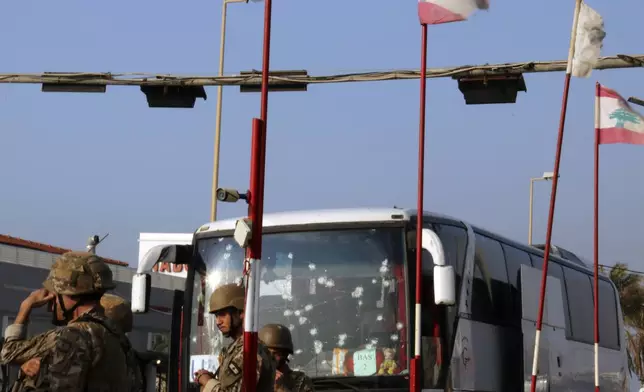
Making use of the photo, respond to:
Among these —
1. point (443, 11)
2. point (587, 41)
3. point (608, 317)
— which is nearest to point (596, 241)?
point (608, 317)

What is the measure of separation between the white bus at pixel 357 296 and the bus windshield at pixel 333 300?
11 mm

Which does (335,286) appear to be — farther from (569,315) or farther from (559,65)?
(569,315)

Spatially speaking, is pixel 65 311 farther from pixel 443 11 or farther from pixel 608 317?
pixel 608 317

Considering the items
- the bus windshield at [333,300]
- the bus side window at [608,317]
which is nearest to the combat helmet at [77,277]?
the bus windshield at [333,300]

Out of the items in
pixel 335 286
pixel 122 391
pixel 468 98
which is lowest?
pixel 122 391

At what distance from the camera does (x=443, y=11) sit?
1555cm

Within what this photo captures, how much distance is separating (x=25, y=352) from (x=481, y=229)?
→ 10.1 m

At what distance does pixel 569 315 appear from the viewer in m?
19.2

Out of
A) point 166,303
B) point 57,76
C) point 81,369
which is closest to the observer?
point 81,369

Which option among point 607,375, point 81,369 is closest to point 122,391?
point 81,369

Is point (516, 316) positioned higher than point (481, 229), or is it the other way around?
point (481, 229)

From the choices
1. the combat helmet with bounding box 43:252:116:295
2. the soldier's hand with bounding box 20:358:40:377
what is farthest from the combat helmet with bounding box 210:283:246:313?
the soldier's hand with bounding box 20:358:40:377

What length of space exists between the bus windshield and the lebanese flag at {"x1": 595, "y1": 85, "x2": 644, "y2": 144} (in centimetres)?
879

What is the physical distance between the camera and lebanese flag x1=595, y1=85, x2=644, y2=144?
21.5 metres
